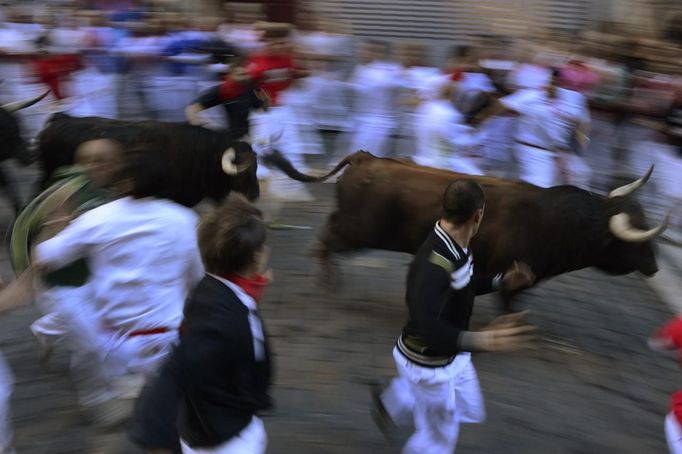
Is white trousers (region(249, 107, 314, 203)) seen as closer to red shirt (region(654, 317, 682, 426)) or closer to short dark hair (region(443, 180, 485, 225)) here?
short dark hair (region(443, 180, 485, 225))

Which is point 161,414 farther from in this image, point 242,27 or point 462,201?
point 242,27

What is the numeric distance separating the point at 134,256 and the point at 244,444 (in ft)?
3.24

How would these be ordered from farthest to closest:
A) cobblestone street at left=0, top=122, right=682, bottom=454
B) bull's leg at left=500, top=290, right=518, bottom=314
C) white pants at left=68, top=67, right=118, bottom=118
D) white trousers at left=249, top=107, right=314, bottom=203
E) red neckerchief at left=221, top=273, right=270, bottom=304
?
1. white pants at left=68, top=67, right=118, bottom=118
2. white trousers at left=249, top=107, right=314, bottom=203
3. bull's leg at left=500, top=290, right=518, bottom=314
4. cobblestone street at left=0, top=122, right=682, bottom=454
5. red neckerchief at left=221, top=273, right=270, bottom=304

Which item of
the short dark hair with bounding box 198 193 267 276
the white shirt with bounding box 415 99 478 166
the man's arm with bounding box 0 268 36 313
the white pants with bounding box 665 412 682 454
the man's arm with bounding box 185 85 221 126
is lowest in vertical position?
the white shirt with bounding box 415 99 478 166

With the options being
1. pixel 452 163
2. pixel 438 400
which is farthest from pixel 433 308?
pixel 452 163

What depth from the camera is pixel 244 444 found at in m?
2.37

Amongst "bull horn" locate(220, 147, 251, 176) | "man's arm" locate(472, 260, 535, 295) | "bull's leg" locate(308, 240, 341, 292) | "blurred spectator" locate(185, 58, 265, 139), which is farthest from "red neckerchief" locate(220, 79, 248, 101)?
"man's arm" locate(472, 260, 535, 295)

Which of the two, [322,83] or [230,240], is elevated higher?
[230,240]

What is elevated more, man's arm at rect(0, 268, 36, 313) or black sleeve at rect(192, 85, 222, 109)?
man's arm at rect(0, 268, 36, 313)

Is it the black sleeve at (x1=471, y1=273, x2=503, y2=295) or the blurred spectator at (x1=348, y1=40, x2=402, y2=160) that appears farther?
the blurred spectator at (x1=348, y1=40, x2=402, y2=160)

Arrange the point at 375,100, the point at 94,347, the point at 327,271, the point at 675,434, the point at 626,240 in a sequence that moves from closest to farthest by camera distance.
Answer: the point at 675,434 → the point at 94,347 → the point at 626,240 → the point at 327,271 → the point at 375,100

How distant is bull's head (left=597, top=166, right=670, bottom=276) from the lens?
15.3 ft

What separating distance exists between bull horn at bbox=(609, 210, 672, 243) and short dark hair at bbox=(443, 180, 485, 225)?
7.15ft

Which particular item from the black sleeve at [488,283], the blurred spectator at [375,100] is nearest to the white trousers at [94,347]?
the black sleeve at [488,283]
